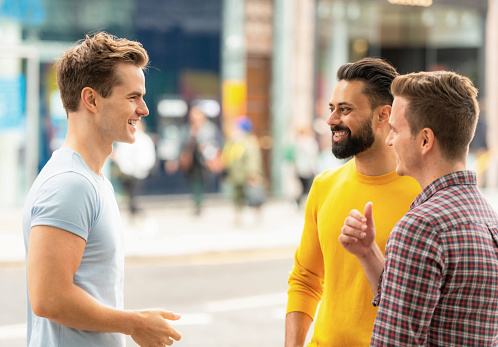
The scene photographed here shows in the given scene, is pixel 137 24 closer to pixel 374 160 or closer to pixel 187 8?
pixel 187 8

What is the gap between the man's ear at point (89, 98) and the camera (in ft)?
8.02

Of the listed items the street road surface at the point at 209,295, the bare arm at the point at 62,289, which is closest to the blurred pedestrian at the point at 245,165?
the street road surface at the point at 209,295

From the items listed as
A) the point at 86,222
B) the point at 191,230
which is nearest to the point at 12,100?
the point at 191,230

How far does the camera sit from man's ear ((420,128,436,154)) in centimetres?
212

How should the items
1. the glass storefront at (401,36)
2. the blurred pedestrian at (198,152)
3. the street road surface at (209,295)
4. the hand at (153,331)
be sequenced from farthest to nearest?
the glass storefront at (401,36), the blurred pedestrian at (198,152), the street road surface at (209,295), the hand at (153,331)

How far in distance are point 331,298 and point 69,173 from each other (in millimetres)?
1082

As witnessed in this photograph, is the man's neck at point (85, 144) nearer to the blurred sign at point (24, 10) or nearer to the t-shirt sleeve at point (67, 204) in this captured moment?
the t-shirt sleeve at point (67, 204)

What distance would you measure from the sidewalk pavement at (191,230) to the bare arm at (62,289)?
8616 mm

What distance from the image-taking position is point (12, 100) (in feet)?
48.4

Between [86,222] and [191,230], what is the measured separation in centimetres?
1118

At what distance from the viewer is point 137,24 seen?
1630 cm

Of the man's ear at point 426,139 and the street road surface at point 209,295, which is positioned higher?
the man's ear at point 426,139

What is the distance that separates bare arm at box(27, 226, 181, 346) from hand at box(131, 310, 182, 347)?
0.03 m

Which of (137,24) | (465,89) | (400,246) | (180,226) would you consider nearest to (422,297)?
(400,246)
